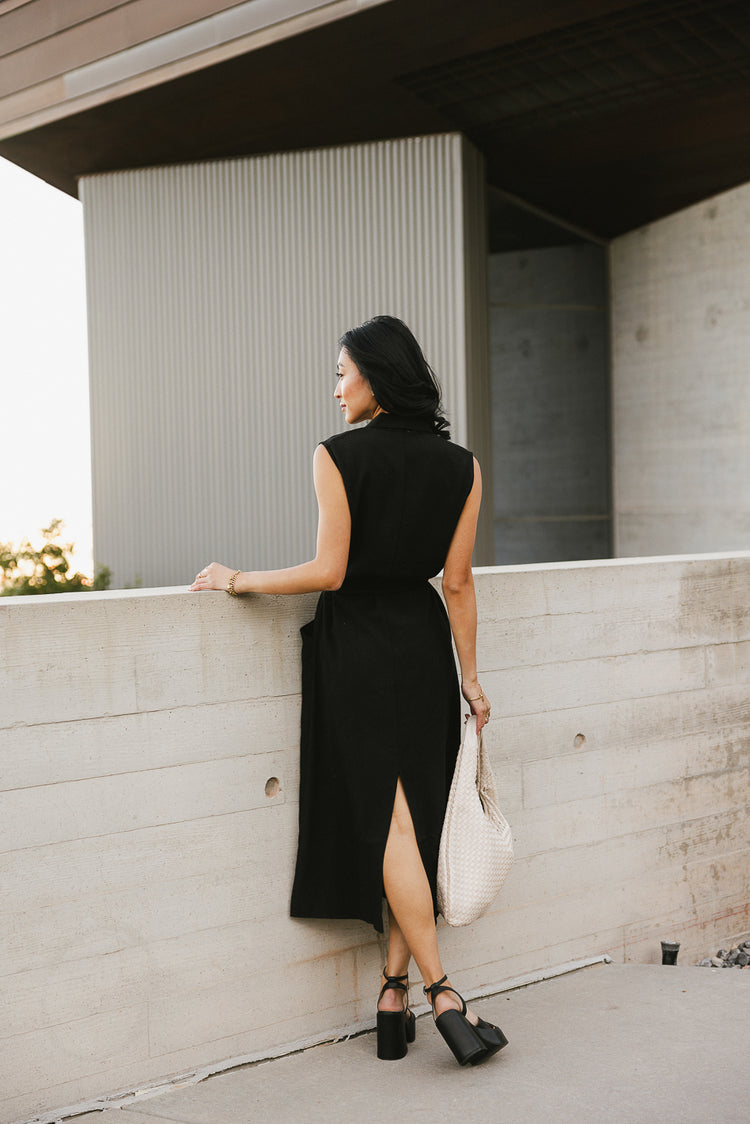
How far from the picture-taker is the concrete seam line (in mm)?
2781

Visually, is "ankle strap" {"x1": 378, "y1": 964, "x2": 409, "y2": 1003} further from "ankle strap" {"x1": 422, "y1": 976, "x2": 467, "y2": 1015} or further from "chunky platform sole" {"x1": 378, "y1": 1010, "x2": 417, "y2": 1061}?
"ankle strap" {"x1": 422, "y1": 976, "x2": 467, "y2": 1015}

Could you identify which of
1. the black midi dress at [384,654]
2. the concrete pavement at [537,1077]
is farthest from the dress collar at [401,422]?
the concrete pavement at [537,1077]

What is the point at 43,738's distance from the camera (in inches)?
110

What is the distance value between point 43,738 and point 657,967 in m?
2.29

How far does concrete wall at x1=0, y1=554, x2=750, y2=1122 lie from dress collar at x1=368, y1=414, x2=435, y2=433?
63 cm

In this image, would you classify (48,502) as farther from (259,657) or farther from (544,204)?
(259,657)

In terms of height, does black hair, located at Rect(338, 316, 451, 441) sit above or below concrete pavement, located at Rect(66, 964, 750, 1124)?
above

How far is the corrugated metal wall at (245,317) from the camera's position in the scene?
11938mm

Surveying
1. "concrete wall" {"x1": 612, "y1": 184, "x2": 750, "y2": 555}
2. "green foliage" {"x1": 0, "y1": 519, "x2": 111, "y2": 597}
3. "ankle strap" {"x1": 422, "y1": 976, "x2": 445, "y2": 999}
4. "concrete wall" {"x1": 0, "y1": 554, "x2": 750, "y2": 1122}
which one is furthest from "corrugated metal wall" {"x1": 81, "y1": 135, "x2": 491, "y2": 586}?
"ankle strap" {"x1": 422, "y1": 976, "x2": 445, "y2": 999}

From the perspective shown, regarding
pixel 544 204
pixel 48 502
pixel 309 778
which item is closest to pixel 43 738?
pixel 309 778

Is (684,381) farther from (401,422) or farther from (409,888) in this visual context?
(409,888)

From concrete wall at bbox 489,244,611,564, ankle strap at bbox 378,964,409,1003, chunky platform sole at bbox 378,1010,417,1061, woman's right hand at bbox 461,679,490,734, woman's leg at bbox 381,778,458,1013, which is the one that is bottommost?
chunky platform sole at bbox 378,1010,417,1061

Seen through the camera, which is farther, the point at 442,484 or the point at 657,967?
the point at 657,967

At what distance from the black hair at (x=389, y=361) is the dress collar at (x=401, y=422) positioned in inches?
0.8
